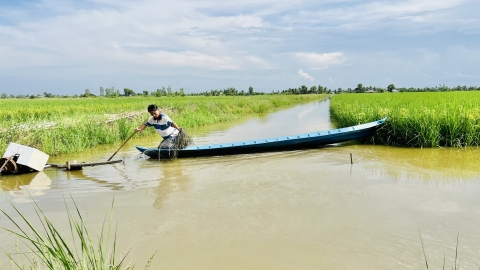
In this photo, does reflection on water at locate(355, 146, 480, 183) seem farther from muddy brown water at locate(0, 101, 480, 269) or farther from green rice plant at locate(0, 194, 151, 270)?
green rice plant at locate(0, 194, 151, 270)

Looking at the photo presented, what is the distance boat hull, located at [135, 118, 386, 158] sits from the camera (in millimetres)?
7418

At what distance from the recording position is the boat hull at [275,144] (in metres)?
7.42

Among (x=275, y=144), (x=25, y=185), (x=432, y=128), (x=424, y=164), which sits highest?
(x=432, y=128)

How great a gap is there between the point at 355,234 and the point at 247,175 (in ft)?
8.91

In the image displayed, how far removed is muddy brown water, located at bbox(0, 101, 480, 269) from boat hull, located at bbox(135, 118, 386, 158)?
25 centimetres

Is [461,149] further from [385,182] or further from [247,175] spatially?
[247,175]

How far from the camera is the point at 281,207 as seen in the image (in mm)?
4219

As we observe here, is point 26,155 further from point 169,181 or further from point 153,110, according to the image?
point 169,181

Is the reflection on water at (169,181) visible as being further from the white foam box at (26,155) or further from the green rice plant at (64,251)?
the white foam box at (26,155)

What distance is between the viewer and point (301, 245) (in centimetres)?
320

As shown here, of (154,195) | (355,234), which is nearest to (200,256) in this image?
(355,234)

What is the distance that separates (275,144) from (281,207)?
11.8 feet

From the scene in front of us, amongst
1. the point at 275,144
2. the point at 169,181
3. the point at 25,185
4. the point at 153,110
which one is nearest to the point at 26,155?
the point at 25,185

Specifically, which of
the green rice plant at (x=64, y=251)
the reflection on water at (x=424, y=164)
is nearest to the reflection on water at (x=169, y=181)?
the green rice plant at (x=64, y=251)
